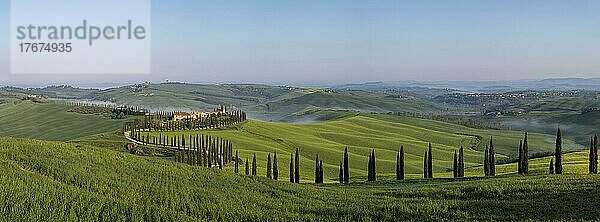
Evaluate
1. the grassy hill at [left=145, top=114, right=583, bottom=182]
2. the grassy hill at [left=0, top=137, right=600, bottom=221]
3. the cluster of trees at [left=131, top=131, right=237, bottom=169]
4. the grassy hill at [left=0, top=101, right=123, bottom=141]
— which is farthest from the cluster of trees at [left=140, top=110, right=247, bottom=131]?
the grassy hill at [left=0, top=137, right=600, bottom=221]

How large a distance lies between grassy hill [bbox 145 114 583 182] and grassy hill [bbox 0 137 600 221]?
4485cm

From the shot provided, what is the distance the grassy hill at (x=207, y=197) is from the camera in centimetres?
3097

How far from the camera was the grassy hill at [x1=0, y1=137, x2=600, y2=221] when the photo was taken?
3097 cm

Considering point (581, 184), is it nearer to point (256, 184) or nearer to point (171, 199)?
point (256, 184)

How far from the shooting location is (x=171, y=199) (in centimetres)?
3841

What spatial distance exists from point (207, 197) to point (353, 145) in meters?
114

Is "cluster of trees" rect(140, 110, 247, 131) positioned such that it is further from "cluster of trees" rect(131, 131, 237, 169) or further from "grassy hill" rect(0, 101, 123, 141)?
"cluster of trees" rect(131, 131, 237, 169)

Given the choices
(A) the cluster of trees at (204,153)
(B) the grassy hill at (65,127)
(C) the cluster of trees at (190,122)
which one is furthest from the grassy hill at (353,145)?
(B) the grassy hill at (65,127)

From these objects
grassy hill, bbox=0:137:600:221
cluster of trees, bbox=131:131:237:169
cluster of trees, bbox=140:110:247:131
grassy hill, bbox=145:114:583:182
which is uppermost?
grassy hill, bbox=0:137:600:221

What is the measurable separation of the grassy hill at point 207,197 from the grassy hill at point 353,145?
44.9 metres

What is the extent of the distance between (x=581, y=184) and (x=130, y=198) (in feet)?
120

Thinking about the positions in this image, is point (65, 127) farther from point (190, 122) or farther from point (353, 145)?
point (353, 145)

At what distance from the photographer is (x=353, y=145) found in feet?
500

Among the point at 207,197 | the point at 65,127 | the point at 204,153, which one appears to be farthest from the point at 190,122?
the point at 207,197
